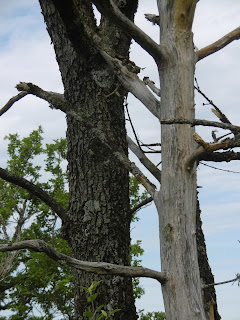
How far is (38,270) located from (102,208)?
33.4 ft

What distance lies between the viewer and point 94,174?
20.4 ft

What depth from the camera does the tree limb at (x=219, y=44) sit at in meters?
5.47

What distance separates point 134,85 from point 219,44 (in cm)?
100

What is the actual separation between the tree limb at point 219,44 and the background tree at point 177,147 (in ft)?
0.06

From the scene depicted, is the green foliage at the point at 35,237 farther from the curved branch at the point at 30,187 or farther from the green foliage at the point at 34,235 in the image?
the curved branch at the point at 30,187

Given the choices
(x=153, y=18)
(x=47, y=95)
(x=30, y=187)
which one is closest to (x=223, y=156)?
(x=153, y=18)

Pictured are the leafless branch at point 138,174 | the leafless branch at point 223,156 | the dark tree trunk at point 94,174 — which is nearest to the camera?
the leafless branch at point 223,156

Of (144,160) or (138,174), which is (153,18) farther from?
(138,174)

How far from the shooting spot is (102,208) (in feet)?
20.0

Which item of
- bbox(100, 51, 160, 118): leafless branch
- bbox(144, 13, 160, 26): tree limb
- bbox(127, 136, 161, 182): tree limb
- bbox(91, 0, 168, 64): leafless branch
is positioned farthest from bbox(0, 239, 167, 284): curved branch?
bbox(144, 13, 160, 26): tree limb

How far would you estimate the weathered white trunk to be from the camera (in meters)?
4.47

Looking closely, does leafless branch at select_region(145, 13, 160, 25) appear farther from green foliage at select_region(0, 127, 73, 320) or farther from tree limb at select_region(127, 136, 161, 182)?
green foliage at select_region(0, 127, 73, 320)

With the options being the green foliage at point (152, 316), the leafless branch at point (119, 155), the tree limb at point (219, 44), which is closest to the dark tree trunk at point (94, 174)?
the leafless branch at point (119, 155)

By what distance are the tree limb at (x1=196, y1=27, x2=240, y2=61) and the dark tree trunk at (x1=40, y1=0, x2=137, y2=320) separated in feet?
4.12
